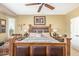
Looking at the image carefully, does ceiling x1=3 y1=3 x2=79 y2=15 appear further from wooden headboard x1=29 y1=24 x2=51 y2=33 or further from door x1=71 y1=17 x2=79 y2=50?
wooden headboard x1=29 y1=24 x2=51 y2=33

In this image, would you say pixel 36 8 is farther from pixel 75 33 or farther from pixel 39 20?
pixel 75 33

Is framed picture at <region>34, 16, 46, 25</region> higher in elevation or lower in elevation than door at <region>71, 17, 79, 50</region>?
higher

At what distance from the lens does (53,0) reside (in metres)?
1.27

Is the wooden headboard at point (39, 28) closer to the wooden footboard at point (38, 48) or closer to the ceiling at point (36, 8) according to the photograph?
the ceiling at point (36, 8)

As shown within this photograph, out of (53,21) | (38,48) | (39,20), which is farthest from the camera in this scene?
(39,20)

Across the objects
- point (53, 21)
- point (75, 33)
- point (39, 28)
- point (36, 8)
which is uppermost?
point (36, 8)

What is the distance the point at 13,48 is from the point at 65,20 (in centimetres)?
504

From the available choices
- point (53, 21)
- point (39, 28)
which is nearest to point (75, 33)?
point (53, 21)

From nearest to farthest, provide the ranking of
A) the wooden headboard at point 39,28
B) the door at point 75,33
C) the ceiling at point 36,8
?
the ceiling at point 36,8, the door at point 75,33, the wooden headboard at point 39,28

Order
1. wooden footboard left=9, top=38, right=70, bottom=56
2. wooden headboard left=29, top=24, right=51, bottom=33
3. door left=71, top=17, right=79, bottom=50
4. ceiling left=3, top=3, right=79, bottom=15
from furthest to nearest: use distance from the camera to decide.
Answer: wooden headboard left=29, top=24, right=51, bottom=33 < door left=71, top=17, right=79, bottom=50 < ceiling left=3, top=3, right=79, bottom=15 < wooden footboard left=9, top=38, right=70, bottom=56

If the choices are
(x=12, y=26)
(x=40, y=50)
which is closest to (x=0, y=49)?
(x=40, y=50)

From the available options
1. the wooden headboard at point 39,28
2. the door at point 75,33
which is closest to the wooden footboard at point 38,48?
the door at point 75,33

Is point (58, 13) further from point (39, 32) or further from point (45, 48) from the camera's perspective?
point (45, 48)

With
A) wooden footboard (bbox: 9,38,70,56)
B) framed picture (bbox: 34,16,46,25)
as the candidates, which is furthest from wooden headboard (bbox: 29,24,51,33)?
wooden footboard (bbox: 9,38,70,56)
